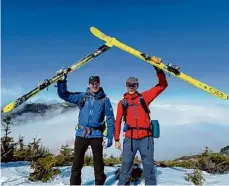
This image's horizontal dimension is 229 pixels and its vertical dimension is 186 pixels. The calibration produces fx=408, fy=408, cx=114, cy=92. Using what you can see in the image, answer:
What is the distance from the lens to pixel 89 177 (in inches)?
439

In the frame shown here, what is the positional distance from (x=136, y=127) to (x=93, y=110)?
1.12m

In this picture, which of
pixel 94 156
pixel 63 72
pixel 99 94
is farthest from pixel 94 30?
pixel 94 156

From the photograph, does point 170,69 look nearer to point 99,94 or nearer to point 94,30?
point 99,94

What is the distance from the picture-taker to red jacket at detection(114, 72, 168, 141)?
9391 mm

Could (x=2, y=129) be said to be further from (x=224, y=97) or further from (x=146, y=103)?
(x=224, y=97)

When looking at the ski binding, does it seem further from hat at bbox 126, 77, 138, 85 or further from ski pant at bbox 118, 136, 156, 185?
ski pant at bbox 118, 136, 156, 185

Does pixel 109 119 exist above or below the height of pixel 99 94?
below

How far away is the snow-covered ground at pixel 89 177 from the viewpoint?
422 inches

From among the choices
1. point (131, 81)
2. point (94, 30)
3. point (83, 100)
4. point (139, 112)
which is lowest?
point (139, 112)

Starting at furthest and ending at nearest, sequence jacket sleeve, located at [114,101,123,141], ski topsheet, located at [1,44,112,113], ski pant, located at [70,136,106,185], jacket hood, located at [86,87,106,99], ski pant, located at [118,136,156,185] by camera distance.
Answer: ski topsheet, located at [1,44,112,113] < jacket hood, located at [86,87,106,99] < ski pant, located at [70,136,106,185] < jacket sleeve, located at [114,101,123,141] < ski pant, located at [118,136,156,185]

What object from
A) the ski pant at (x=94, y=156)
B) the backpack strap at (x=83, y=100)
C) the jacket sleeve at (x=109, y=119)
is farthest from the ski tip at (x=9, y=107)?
the jacket sleeve at (x=109, y=119)

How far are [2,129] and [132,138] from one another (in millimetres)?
5341

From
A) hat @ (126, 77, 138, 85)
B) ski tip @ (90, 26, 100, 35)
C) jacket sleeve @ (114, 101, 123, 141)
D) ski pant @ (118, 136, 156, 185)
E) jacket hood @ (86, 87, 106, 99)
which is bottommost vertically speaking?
ski pant @ (118, 136, 156, 185)

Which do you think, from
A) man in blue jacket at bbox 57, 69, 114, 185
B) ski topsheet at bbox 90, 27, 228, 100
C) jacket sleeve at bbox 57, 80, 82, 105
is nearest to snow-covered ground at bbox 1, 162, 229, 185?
man in blue jacket at bbox 57, 69, 114, 185
